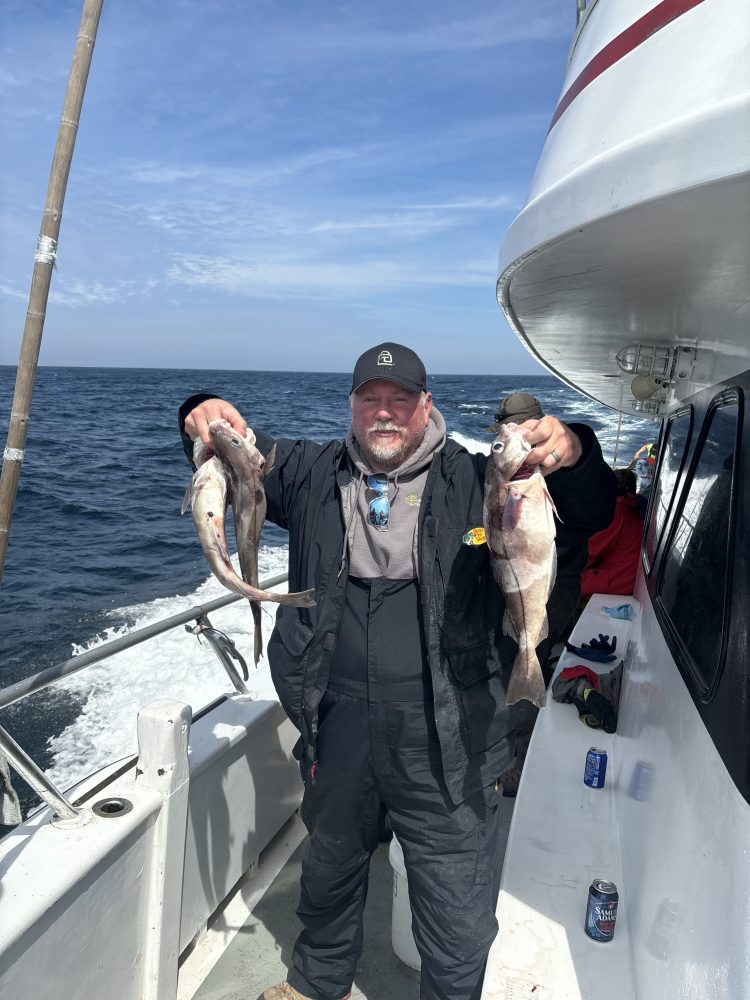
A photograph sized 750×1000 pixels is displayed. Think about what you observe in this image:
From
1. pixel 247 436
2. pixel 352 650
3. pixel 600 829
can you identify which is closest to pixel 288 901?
pixel 600 829

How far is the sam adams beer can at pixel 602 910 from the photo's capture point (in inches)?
96.9

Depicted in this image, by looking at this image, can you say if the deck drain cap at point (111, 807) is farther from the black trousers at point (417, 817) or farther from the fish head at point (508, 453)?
the fish head at point (508, 453)

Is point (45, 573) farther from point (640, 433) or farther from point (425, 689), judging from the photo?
point (640, 433)

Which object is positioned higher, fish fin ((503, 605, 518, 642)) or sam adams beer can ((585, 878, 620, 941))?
fish fin ((503, 605, 518, 642))

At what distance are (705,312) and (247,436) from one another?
1597 millimetres

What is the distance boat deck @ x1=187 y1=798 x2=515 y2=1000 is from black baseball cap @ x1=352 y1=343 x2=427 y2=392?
8.48ft

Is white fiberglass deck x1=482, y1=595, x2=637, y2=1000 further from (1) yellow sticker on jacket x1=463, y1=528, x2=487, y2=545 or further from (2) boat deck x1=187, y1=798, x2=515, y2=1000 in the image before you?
(1) yellow sticker on jacket x1=463, y1=528, x2=487, y2=545

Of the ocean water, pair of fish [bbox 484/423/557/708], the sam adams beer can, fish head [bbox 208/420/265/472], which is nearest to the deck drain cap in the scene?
fish head [bbox 208/420/265/472]

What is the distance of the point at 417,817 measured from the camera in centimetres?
260

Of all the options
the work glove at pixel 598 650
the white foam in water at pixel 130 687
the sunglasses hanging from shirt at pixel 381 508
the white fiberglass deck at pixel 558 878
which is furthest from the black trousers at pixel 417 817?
the white foam in water at pixel 130 687

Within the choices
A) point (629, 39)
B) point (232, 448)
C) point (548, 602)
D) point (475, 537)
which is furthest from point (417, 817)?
point (629, 39)

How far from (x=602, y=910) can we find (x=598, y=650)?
271 cm

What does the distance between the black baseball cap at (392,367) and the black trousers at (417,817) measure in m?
1.10

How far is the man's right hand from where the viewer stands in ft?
7.98
